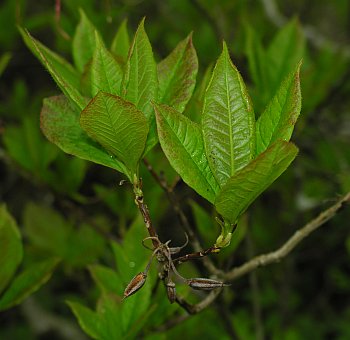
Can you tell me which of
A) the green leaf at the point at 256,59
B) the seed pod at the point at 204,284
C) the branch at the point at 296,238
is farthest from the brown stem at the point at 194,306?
the green leaf at the point at 256,59

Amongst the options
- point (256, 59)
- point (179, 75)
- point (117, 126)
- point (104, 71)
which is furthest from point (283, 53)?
point (117, 126)

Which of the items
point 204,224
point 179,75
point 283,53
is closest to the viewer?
point 179,75

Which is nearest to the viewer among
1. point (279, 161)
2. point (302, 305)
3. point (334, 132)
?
point (279, 161)

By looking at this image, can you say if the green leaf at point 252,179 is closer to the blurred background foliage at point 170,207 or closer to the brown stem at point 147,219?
the brown stem at point 147,219

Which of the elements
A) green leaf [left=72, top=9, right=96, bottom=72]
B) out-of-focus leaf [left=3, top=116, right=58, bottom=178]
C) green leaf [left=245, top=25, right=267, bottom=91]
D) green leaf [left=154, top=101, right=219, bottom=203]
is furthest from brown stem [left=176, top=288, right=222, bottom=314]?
out-of-focus leaf [left=3, top=116, right=58, bottom=178]

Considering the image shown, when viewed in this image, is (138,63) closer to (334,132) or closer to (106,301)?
(106,301)

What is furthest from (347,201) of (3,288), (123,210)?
(123,210)

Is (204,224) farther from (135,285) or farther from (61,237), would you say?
(61,237)
